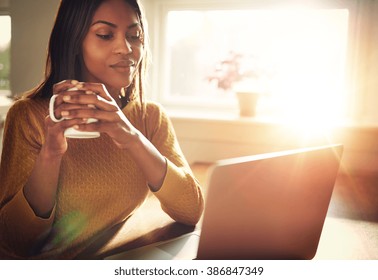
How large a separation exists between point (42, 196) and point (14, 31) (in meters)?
0.42

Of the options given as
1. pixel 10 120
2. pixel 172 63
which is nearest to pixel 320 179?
pixel 10 120

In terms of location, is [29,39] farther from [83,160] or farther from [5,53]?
[83,160]

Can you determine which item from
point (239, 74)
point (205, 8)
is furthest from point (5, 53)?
point (239, 74)

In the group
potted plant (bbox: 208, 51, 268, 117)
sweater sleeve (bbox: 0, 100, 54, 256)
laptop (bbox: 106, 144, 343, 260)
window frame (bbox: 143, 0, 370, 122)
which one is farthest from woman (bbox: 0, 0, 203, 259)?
potted plant (bbox: 208, 51, 268, 117)

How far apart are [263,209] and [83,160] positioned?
33 centimetres

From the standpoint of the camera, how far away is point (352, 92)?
1.16 metres

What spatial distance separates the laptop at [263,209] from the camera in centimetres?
43

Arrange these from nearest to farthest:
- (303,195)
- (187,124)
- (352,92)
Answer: (303,195) → (352,92) → (187,124)

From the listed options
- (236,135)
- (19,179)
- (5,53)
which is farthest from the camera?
(236,135)

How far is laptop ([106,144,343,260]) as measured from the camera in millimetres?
427

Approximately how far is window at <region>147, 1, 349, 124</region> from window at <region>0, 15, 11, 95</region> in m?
0.87

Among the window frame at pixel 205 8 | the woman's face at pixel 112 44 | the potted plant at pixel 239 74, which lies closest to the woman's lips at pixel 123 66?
the woman's face at pixel 112 44

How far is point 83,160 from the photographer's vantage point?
65cm
